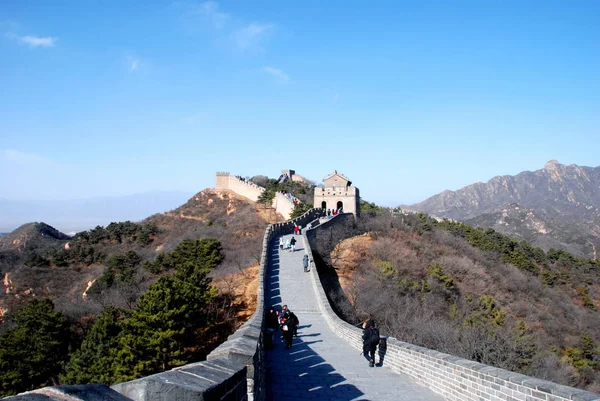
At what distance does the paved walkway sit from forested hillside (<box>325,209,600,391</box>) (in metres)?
5.15

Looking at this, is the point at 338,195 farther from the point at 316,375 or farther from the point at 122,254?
the point at 316,375

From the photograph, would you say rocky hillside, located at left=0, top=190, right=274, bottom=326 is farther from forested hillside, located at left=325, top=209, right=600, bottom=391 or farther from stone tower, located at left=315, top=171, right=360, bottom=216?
forested hillside, located at left=325, top=209, right=600, bottom=391

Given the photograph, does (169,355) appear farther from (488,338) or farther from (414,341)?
(488,338)

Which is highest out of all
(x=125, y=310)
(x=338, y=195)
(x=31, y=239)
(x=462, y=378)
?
(x=338, y=195)

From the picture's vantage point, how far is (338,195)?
3547 centimetres

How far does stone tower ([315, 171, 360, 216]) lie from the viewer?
35.1 meters

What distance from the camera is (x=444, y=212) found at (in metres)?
173

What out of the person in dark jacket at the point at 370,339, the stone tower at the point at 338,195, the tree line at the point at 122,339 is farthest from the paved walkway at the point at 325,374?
the stone tower at the point at 338,195

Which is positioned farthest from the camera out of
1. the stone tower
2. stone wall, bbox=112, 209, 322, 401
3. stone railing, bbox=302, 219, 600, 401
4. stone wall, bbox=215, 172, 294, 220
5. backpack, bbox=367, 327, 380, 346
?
stone wall, bbox=215, 172, 294, 220

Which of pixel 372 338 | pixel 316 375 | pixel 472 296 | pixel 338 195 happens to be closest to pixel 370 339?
pixel 372 338

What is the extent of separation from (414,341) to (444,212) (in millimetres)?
164978

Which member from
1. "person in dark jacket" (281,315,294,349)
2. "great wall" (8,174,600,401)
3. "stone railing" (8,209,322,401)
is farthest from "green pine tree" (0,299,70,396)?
"stone railing" (8,209,322,401)

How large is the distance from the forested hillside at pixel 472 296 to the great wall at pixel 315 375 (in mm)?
4146

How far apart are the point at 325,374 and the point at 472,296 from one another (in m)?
19.8
